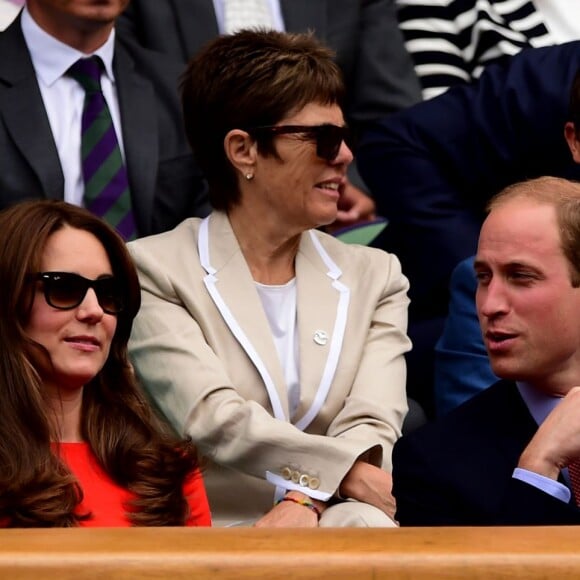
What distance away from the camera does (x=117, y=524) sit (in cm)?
261

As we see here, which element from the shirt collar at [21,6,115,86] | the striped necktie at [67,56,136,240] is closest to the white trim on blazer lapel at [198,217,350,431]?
the striped necktie at [67,56,136,240]

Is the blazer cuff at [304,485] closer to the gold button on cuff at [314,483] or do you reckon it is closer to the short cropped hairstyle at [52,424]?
the gold button on cuff at [314,483]

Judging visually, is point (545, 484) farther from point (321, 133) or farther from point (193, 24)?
point (193, 24)

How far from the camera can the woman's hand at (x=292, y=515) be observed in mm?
3000

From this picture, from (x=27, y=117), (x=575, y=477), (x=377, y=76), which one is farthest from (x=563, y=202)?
(x=377, y=76)

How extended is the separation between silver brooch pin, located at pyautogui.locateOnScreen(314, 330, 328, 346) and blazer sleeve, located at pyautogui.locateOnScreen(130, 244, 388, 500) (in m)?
0.21

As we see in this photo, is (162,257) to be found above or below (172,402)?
above

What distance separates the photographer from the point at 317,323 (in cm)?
332

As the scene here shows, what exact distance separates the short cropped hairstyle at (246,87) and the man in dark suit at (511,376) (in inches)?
34.3

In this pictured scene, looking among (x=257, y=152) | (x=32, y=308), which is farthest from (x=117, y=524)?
(x=257, y=152)

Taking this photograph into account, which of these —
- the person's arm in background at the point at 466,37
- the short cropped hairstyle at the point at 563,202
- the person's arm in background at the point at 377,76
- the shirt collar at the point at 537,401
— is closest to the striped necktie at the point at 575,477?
the shirt collar at the point at 537,401

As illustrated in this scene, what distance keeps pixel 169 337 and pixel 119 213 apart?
1.93ft

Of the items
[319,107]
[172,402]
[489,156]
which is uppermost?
[319,107]

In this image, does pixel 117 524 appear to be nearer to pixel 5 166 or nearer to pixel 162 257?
pixel 162 257
